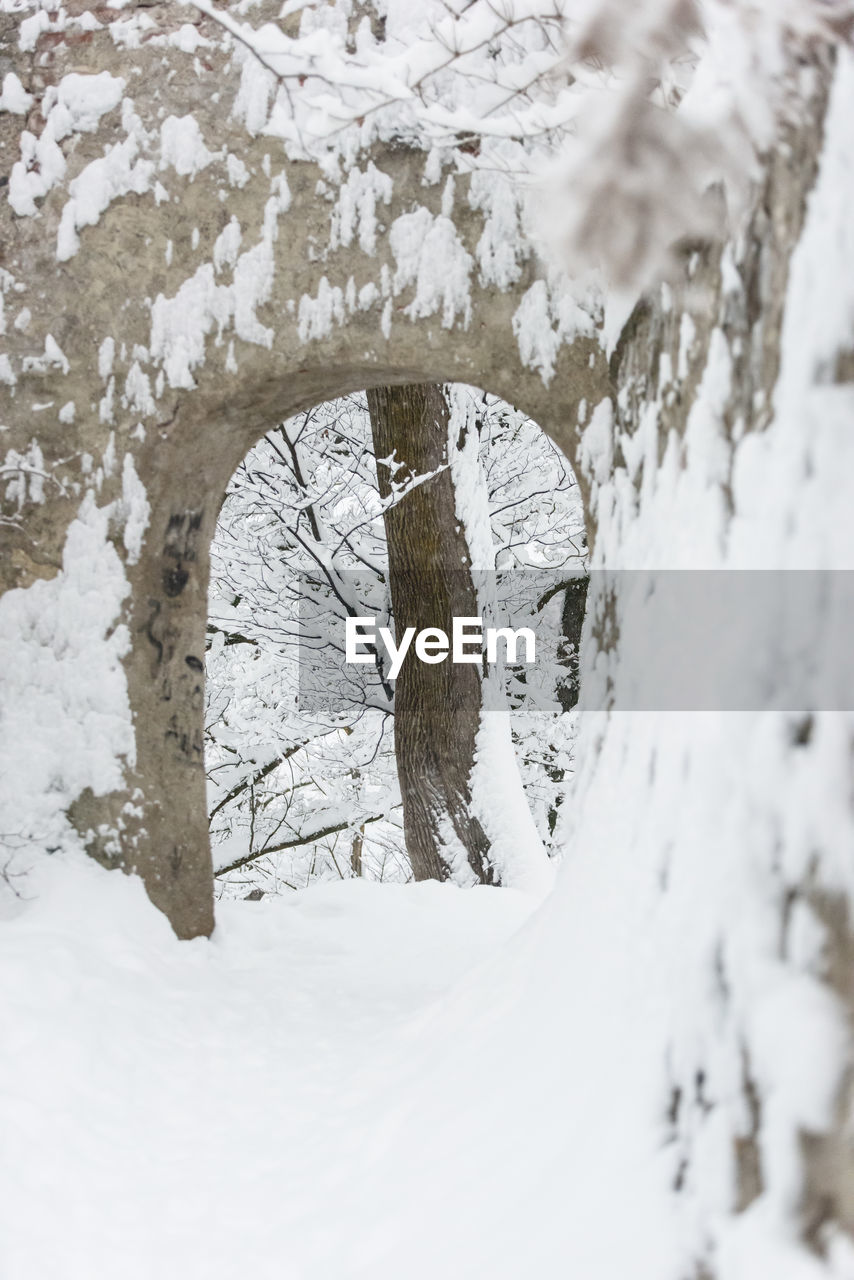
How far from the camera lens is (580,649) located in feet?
10.1

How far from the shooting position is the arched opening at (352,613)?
18.1 feet

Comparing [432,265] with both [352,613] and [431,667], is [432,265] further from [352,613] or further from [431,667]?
[352,613]

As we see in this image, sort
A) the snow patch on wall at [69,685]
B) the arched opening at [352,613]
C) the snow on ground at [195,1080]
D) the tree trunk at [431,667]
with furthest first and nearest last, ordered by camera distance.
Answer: the arched opening at [352,613], the tree trunk at [431,667], the snow patch on wall at [69,685], the snow on ground at [195,1080]

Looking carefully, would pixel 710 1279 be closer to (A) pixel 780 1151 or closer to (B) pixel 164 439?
(A) pixel 780 1151

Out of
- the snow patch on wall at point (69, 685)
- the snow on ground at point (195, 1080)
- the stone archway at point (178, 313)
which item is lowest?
the snow on ground at point (195, 1080)

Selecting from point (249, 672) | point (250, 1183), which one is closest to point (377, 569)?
point (249, 672)

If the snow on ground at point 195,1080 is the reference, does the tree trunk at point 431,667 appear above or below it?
above

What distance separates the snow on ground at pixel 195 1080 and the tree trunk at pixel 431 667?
65.1 inches

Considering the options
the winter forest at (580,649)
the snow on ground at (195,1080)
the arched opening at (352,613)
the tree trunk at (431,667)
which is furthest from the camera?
the arched opening at (352,613)

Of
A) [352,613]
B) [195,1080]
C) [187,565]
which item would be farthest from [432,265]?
[352,613]

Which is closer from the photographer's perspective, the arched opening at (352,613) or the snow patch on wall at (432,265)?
the snow patch on wall at (432,265)

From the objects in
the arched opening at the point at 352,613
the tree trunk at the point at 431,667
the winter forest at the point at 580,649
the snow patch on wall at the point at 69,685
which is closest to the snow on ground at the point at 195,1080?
the winter forest at the point at 580,649

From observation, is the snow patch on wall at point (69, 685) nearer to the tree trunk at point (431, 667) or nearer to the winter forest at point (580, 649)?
the winter forest at point (580, 649)

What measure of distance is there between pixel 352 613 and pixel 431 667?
47.6 inches
